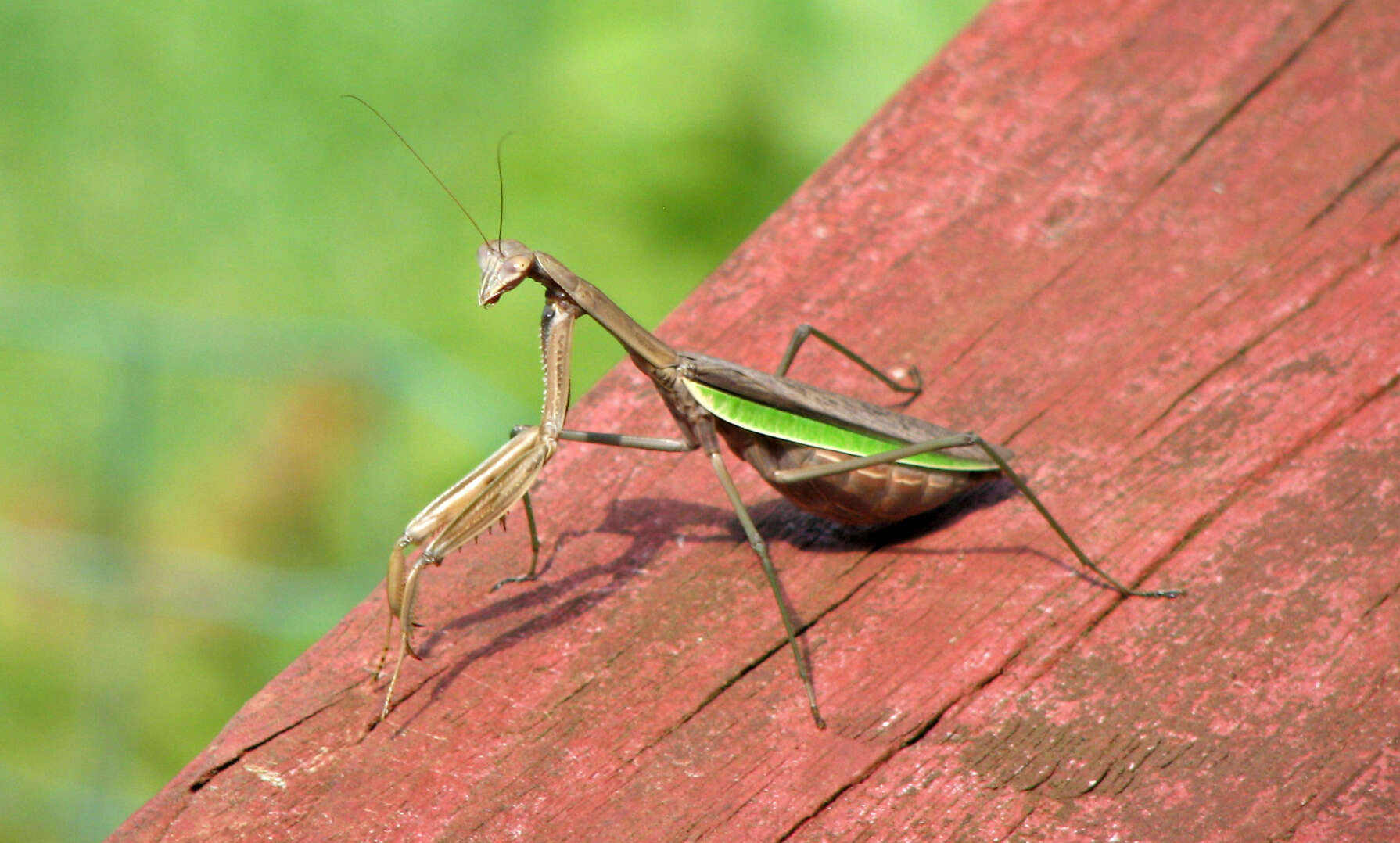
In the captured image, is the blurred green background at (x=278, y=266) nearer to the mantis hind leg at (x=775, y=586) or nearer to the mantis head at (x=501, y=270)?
the mantis head at (x=501, y=270)

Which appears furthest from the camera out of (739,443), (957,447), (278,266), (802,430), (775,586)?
(278,266)

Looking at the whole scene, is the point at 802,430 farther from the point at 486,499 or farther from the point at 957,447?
the point at 486,499

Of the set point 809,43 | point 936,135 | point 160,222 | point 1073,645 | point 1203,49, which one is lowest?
point 1073,645

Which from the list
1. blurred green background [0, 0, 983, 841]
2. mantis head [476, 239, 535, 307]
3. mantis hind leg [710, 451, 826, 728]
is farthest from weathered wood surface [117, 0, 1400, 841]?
blurred green background [0, 0, 983, 841]

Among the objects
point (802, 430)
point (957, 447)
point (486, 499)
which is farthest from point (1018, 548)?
point (486, 499)

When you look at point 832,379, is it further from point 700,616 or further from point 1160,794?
point 1160,794

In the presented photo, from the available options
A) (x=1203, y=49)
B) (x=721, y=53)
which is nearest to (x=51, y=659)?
(x=721, y=53)
